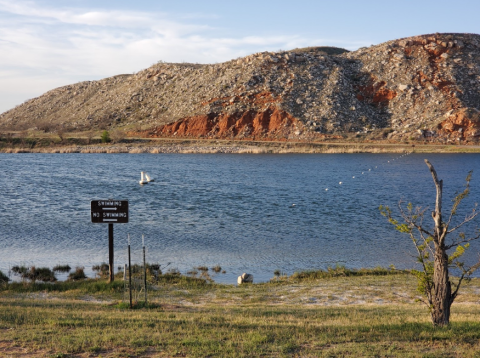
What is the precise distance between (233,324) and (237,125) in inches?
2996

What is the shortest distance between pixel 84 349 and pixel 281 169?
53539 mm

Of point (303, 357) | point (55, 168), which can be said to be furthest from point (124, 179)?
point (303, 357)

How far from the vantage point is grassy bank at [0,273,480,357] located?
8.64 meters

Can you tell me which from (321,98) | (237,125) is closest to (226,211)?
(237,125)

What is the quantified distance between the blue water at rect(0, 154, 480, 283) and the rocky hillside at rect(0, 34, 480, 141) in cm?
1554

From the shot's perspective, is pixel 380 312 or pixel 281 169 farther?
pixel 281 169

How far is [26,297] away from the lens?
15.2 metres

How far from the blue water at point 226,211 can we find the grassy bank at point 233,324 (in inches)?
147

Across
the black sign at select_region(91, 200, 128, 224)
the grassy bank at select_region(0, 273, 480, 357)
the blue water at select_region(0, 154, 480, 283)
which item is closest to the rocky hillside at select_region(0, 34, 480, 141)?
the blue water at select_region(0, 154, 480, 283)

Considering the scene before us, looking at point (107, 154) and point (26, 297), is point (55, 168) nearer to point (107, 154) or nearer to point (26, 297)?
point (107, 154)

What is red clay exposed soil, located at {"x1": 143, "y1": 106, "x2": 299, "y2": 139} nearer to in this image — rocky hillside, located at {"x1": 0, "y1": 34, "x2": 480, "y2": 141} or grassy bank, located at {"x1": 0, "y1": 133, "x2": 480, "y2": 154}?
rocky hillside, located at {"x1": 0, "y1": 34, "x2": 480, "y2": 141}

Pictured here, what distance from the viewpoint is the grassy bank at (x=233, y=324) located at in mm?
8641

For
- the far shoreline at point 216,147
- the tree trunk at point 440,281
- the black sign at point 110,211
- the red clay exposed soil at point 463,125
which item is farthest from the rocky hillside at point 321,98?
the tree trunk at point 440,281

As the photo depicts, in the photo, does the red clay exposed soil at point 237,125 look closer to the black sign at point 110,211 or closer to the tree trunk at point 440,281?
the black sign at point 110,211
